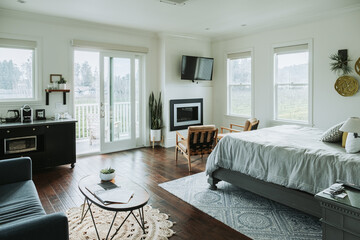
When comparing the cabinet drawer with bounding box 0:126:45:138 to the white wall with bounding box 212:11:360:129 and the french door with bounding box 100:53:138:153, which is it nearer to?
the french door with bounding box 100:53:138:153

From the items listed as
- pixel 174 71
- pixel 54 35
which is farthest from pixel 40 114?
pixel 174 71

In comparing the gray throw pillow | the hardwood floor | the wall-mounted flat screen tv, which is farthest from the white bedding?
the wall-mounted flat screen tv

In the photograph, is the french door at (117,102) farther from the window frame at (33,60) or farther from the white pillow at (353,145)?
the white pillow at (353,145)

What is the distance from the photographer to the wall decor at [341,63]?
451 centimetres

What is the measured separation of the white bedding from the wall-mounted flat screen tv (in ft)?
9.69

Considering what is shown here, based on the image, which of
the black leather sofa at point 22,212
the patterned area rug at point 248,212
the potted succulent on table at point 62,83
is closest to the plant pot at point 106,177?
the black leather sofa at point 22,212

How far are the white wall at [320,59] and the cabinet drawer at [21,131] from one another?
4.27 m

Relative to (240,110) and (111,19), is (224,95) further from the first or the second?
(111,19)

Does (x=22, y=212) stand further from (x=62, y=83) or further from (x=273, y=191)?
(x=62, y=83)

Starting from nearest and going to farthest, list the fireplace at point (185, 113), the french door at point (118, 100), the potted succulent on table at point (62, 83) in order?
the potted succulent on table at point (62, 83) → the french door at point (118, 100) → the fireplace at point (185, 113)

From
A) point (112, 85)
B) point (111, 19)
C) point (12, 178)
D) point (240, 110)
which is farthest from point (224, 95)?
point (12, 178)

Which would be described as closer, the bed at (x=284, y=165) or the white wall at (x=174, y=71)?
the bed at (x=284, y=165)

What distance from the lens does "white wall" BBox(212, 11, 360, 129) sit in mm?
4504

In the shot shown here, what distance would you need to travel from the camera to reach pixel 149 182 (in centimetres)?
400
